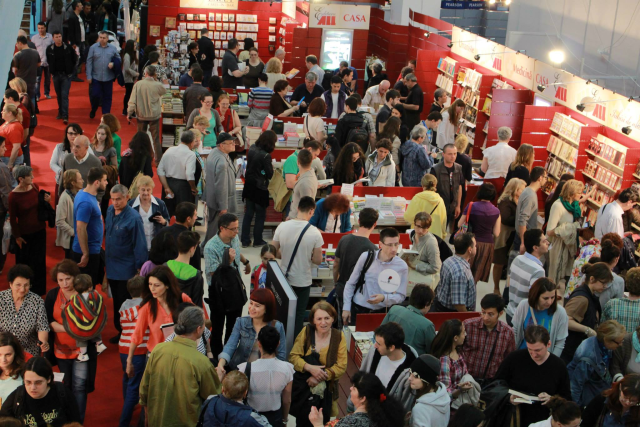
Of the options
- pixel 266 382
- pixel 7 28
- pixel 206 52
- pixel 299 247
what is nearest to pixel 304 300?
pixel 299 247

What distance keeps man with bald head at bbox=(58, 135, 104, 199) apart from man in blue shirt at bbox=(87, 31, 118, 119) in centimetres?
598

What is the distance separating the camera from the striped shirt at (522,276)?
5902 millimetres

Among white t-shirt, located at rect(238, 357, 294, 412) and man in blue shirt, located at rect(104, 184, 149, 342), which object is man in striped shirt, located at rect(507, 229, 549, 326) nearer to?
white t-shirt, located at rect(238, 357, 294, 412)

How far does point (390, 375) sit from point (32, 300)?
2.44m

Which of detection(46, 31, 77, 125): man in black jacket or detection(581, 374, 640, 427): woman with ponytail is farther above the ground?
detection(46, 31, 77, 125): man in black jacket

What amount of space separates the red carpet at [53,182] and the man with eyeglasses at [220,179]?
1.57m

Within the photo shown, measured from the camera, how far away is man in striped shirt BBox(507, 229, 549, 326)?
5.91 meters

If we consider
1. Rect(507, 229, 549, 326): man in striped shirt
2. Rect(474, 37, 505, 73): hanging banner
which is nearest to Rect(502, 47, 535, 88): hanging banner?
Rect(474, 37, 505, 73): hanging banner

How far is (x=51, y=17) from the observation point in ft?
54.9

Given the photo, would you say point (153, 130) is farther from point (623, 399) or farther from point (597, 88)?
point (623, 399)

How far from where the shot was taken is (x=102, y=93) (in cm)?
1386

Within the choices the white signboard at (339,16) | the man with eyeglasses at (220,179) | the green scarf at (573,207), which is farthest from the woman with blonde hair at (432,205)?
the white signboard at (339,16)

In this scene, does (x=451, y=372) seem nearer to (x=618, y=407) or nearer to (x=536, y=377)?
(x=536, y=377)

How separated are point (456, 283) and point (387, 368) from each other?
62.5 inches
